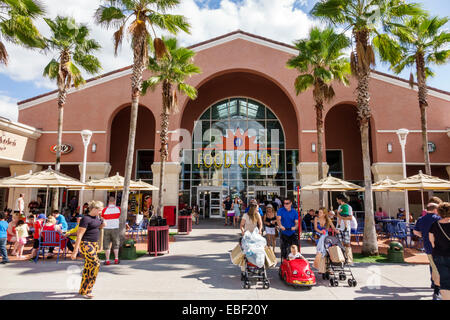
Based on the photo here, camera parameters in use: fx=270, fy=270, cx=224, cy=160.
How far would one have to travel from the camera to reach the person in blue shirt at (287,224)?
6.61 meters

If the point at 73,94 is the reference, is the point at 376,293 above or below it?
below

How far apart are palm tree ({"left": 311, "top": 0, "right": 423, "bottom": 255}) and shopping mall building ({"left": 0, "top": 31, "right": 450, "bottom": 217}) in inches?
315

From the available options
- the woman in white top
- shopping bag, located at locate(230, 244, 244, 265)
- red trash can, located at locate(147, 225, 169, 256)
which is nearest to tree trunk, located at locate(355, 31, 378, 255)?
the woman in white top

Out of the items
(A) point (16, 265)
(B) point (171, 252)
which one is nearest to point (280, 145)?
(B) point (171, 252)

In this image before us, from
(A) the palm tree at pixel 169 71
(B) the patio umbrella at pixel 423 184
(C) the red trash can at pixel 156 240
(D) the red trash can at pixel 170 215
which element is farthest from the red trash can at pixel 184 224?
(B) the patio umbrella at pixel 423 184

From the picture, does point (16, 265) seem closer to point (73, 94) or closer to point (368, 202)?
point (368, 202)

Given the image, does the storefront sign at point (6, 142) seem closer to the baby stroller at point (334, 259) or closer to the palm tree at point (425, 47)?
the baby stroller at point (334, 259)

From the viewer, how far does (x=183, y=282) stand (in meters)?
5.73

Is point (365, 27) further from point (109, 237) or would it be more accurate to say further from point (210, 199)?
point (210, 199)

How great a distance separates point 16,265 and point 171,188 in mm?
10664

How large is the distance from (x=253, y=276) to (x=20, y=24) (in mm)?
11695

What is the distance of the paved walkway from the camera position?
16.2ft

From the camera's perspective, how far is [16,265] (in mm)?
7172

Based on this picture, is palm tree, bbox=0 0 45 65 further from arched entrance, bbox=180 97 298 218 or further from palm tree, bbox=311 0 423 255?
arched entrance, bbox=180 97 298 218
